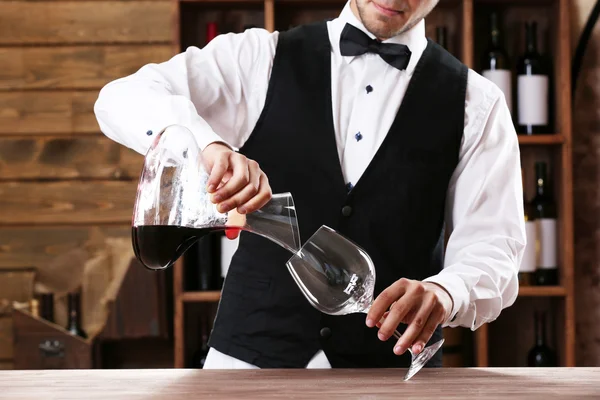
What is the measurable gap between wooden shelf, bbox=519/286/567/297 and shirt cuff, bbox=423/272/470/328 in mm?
1390

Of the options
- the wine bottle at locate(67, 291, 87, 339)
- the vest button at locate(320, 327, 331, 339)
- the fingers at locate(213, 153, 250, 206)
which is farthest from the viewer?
the wine bottle at locate(67, 291, 87, 339)

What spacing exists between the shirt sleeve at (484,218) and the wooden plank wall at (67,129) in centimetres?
167

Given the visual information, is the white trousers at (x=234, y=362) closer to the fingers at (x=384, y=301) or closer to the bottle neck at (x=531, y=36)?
the fingers at (x=384, y=301)

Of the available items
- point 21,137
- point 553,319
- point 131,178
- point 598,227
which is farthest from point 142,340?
point 598,227

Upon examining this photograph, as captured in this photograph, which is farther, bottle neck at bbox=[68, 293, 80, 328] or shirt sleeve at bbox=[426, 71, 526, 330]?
→ bottle neck at bbox=[68, 293, 80, 328]

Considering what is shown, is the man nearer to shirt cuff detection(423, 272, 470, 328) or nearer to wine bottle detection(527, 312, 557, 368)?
shirt cuff detection(423, 272, 470, 328)

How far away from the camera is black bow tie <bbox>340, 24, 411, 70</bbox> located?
5.76 feet

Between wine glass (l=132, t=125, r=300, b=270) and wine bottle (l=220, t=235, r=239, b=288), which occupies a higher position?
wine glass (l=132, t=125, r=300, b=270)

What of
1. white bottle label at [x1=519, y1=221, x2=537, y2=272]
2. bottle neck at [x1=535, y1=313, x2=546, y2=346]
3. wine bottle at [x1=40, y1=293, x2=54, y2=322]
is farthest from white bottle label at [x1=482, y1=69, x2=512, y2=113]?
wine bottle at [x1=40, y1=293, x2=54, y2=322]

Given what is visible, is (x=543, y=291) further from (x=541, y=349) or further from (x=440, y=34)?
(x=440, y=34)

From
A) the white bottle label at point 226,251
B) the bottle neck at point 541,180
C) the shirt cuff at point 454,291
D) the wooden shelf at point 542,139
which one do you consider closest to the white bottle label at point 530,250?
the bottle neck at point 541,180

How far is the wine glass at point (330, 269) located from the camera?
110cm

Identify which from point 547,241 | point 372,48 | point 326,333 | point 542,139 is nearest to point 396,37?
point 372,48

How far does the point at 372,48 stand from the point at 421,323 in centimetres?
76
